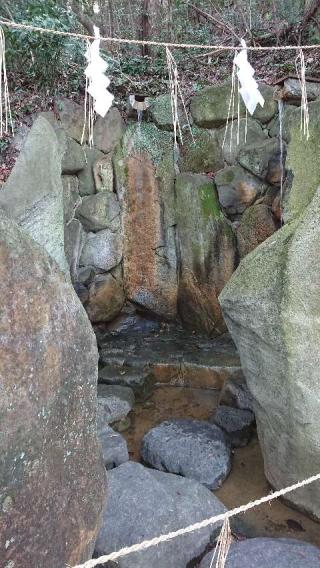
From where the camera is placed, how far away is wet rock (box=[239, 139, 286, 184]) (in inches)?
224

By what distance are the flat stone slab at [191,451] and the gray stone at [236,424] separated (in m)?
0.12

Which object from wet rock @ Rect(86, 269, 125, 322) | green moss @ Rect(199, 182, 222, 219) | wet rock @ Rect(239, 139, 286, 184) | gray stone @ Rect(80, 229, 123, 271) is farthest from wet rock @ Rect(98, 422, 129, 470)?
wet rock @ Rect(239, 139, 286, 184)

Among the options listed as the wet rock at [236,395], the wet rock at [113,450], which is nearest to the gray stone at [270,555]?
the wet rock at [113,450]

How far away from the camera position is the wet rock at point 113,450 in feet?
11.5

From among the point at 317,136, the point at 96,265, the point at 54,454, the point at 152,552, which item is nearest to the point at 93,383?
the point at 54,454

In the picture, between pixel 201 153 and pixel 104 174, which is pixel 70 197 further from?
pixel 201 153

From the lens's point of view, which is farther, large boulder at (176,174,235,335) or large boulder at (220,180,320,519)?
large boulder at (176,174,235,335)

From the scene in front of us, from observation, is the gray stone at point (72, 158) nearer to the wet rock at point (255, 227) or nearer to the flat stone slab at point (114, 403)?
the wet rock at point (255, 227)

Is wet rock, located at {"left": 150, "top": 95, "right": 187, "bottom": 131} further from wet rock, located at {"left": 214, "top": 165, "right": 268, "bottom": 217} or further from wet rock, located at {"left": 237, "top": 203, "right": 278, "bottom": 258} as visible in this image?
wet rock, located at {"left": 237, "top": 203, "right": 278, "bottom": 258}

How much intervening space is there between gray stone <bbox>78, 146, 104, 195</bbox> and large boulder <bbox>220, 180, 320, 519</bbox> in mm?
3507

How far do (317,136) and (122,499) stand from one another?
2905mm

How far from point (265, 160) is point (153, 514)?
4482 millimetres

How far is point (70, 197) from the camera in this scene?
5828mm

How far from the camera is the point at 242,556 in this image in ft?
7.80
